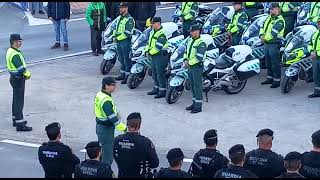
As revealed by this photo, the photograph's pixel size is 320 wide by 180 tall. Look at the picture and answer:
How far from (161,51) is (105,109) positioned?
205 inches

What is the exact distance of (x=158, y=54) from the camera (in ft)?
57.5

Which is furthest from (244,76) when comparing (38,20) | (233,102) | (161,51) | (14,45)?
(38,20)

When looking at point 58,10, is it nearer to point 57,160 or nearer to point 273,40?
point 273,40

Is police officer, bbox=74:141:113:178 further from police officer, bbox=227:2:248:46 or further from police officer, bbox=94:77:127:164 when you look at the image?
police officer, bbox=227:2:248:46

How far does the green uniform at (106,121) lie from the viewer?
1251 cm

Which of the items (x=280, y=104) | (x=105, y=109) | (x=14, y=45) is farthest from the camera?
(x=280, y=104)

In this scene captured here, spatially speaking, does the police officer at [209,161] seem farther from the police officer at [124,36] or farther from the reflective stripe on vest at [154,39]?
the police officer at [124,36]

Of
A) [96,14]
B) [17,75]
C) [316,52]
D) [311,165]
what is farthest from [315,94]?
[311,165]

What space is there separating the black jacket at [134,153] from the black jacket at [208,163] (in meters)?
0.70

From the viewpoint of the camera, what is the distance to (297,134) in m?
15.2

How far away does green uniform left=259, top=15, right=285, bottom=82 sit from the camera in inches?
698

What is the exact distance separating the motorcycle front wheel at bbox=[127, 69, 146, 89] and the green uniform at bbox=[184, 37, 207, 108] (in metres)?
2.11

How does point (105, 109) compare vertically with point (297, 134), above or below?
above

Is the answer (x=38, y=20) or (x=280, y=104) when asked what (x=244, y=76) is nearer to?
(x=280, y=104)
